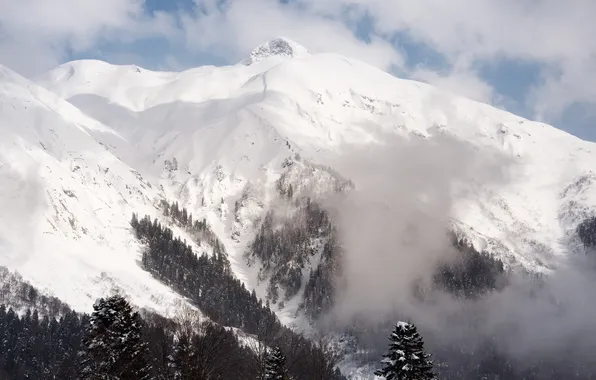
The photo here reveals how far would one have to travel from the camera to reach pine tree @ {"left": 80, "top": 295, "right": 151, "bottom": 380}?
42.2 metres

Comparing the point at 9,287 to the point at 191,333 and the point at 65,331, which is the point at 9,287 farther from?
the point at 191,333

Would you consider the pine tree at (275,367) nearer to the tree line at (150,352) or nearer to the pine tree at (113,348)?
the tree line at (150,352)

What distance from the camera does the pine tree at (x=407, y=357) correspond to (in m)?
46.1

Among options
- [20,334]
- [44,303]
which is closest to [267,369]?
[20,334]

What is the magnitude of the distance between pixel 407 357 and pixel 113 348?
2425 cm

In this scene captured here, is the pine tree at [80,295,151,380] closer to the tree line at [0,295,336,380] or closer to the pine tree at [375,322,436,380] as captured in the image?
the tree line at [0,295,336,380]

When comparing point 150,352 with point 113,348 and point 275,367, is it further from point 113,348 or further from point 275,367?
point 275,367

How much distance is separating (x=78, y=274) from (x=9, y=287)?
2437 cm

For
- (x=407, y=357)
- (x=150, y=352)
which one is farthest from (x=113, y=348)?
(x=407, y=357)

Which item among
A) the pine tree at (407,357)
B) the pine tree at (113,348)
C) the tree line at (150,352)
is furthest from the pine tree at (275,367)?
the pine tree at (113,348)

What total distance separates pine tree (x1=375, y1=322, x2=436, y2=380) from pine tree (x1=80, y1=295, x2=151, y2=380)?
20.6 m

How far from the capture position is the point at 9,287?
579 feet

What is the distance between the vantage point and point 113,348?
140 ft

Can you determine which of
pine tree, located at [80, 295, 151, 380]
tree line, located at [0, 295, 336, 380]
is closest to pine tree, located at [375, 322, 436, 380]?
tree line, located at [0, 295, 336, 380]
